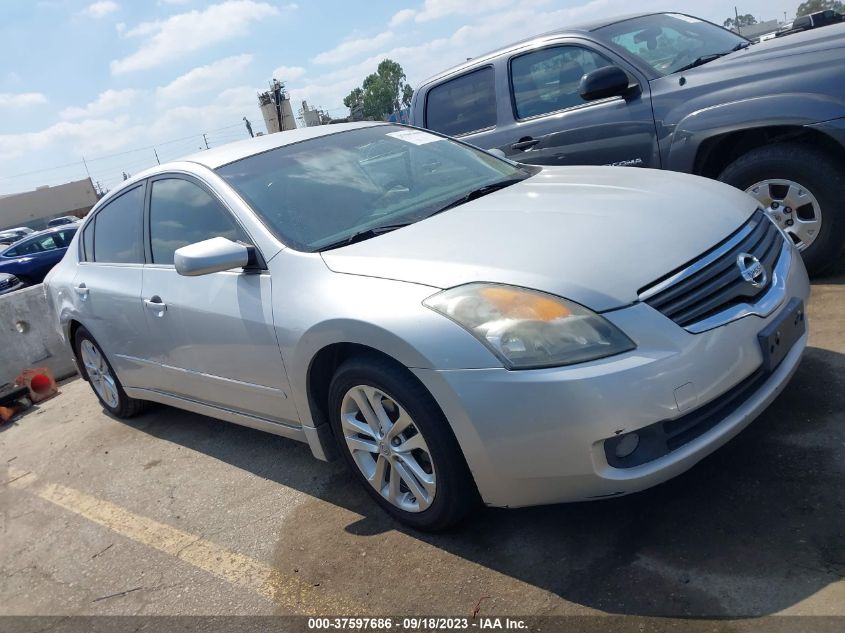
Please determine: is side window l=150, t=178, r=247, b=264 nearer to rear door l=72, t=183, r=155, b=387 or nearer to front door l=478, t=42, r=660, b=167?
rear door l=72, t=183, r=155, b=387

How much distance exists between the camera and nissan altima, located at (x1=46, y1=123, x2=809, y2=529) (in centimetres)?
233

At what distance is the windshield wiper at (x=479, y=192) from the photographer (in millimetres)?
3317

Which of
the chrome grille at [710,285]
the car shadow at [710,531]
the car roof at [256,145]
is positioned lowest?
the car shadow at [710,531]

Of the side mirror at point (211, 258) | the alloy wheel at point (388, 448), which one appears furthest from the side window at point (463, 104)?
the alloy wheel at point (388, 448)

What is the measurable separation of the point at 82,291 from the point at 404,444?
297 centimetres

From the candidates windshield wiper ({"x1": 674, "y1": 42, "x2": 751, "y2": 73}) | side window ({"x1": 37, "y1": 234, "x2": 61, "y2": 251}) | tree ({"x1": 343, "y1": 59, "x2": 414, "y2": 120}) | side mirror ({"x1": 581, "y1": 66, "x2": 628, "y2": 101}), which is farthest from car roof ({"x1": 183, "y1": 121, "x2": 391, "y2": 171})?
tree ({"x1": 343, "y1": 59, "x2": 414, "y2": 120})

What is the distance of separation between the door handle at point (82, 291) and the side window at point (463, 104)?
3.10 metres

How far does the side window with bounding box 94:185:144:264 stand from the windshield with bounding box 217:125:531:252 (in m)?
0.97

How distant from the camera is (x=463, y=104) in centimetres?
598

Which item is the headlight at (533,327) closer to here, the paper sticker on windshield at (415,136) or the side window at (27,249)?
the paper sticker on windshield at (415,136)

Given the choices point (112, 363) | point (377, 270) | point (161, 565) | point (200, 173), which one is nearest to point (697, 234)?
point (377, 270)

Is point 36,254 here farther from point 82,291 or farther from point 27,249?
point 82,291

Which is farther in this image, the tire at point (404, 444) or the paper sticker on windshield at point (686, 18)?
the paper sticker on windshield at point (686, 18)

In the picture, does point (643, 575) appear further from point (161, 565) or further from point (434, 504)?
point (161, 565)
